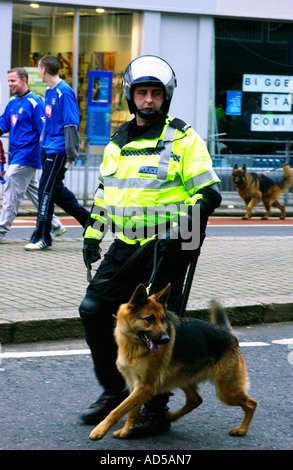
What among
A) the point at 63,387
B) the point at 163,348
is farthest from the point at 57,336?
the point at 163,348

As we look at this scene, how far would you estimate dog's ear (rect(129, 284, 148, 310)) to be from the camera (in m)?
3.98

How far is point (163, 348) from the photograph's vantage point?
4.12 m

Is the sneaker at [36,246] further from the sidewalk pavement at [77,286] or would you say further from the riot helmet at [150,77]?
the riot helmet at [150,77]

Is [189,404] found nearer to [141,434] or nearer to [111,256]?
[141,434]

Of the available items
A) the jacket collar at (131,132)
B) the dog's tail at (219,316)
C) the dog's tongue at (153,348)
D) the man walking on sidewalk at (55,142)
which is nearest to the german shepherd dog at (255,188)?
the man walking on sidewalk at (55,142)

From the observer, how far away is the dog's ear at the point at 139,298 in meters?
3.98

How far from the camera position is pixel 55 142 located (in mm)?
9461

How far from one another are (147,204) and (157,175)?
6.4 inches

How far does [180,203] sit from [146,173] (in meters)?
0.25

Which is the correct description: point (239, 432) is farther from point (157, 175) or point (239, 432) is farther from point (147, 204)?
point (157, 175)

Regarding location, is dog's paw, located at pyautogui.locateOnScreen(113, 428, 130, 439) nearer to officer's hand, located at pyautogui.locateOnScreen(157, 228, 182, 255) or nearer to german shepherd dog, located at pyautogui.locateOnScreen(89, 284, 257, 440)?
german shepherd dog, located at pyautogui.locateOnScreen(89, 284, 257, 440)

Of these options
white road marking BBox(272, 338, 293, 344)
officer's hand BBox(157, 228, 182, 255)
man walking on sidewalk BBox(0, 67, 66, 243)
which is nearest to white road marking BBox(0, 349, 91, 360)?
white road marking BBox(272, 338, 293, 344)

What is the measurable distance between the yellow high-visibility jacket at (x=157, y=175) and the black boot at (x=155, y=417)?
897 millimetres
